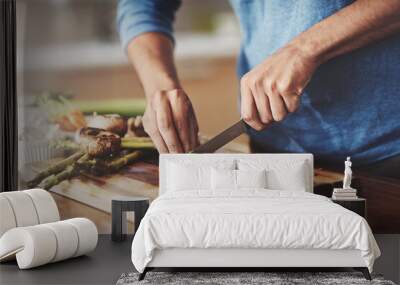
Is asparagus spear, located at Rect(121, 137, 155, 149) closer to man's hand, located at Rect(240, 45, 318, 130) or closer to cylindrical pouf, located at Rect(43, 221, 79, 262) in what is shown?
man's hand, located at Rect(240, 45, 318, 130)

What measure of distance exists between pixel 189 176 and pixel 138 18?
1843mm

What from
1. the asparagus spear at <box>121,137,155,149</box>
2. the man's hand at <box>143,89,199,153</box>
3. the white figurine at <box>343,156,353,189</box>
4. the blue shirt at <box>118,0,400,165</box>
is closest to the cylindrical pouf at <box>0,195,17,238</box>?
the asparagus spear at <box>121,137,155,149</box>

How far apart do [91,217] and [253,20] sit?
8.86 feet

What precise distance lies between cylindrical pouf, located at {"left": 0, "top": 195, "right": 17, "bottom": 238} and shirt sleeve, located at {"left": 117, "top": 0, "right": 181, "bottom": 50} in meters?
2.41

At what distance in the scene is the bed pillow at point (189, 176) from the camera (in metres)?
6.59

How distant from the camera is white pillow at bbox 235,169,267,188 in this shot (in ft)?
21.1

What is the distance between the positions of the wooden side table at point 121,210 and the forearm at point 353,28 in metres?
2.37

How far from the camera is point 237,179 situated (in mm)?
6457

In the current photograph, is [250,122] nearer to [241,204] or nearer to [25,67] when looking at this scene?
[241,204]

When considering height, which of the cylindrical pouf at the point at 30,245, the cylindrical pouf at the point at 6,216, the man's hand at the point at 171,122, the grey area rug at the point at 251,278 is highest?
the man's hand at the point at 171,122

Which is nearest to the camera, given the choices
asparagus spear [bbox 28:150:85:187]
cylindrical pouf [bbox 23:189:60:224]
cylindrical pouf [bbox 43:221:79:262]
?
cylindrical pouf [bbox 43:221:79:262]

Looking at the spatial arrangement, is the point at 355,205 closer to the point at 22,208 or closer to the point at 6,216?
the point at 22,208

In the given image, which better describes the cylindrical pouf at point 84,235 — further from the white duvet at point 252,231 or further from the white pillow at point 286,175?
the white pillow at point 286,175

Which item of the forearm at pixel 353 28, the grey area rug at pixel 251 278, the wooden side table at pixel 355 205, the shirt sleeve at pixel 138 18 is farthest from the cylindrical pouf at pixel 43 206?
the forearm at pixel 353 28
